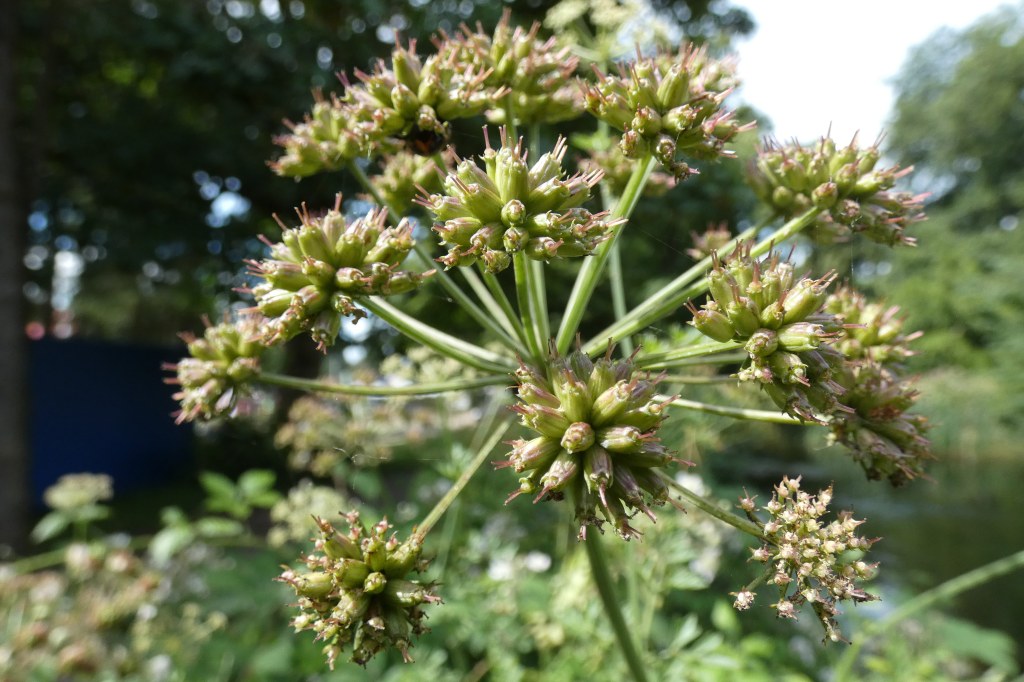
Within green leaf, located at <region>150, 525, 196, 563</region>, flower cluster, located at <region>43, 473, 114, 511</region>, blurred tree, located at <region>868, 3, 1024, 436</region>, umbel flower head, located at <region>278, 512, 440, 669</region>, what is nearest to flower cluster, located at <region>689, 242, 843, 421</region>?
umbel flower head, located at <region>278, 512, 440, 669</region>

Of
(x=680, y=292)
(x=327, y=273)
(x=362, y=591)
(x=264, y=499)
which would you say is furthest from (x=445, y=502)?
(x=264, y=499)

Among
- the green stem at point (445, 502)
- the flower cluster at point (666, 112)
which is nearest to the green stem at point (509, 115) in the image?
the flower cluster at point (666, 112)

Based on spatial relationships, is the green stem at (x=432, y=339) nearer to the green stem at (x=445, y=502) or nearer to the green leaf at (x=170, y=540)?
the green stem at (x=445, y=502)

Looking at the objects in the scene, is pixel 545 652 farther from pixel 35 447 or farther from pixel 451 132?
pixel 35 447

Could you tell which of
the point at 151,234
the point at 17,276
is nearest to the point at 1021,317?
the point at 151,234

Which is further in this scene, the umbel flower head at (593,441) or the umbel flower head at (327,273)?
the umbel flower head at (327,273)

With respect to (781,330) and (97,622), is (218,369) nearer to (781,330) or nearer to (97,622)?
(781,330)

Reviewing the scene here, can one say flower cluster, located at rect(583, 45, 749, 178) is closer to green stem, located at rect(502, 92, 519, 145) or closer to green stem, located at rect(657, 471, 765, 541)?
green stem, located at rect(502, 92, 519, 145)
